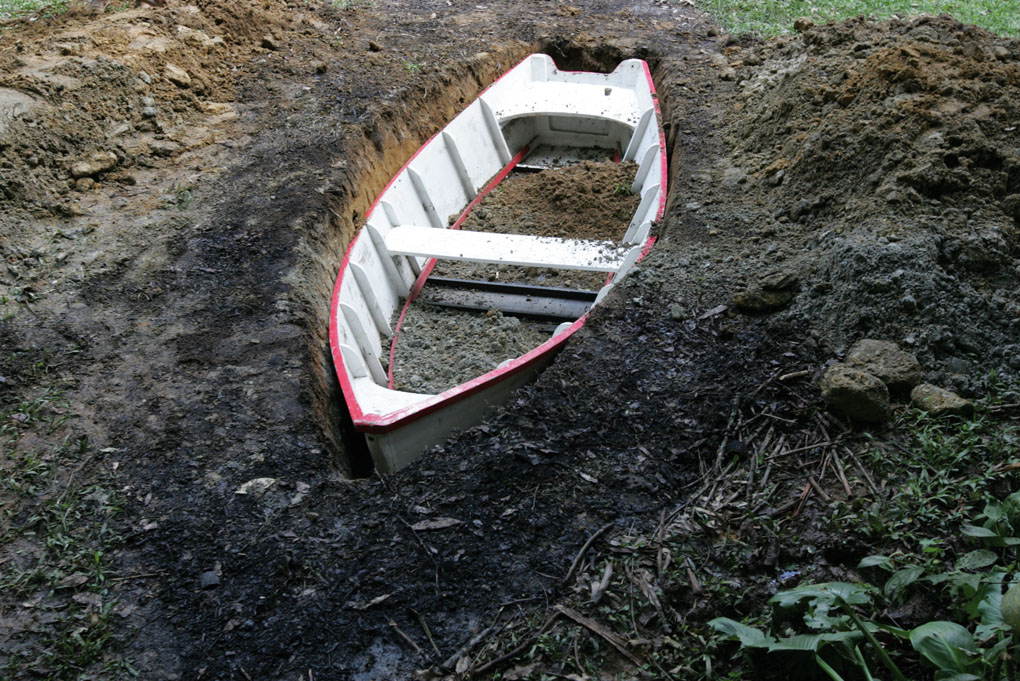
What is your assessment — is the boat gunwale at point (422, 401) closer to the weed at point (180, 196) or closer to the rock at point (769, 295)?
the rock at point (769, 295)

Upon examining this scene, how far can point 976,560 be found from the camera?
2.65 meters

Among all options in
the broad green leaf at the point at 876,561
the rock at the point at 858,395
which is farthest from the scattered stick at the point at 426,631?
the rock at the point at 858,395

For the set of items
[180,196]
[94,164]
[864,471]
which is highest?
[94,164]

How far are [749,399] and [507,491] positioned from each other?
1.34 meters

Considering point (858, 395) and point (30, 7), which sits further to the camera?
point (30, 7)

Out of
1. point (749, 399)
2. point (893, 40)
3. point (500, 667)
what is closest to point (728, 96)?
point (893, 40)

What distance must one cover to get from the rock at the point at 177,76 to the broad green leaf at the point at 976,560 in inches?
267

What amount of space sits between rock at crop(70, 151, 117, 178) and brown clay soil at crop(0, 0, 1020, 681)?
2 centimetres

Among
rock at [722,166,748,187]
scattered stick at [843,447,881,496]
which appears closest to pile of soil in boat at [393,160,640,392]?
rock at [722,166,748,187]

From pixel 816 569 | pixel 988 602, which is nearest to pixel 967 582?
pixel 988 602

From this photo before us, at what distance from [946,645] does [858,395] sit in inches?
54.6

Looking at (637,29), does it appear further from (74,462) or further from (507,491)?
(74,462)

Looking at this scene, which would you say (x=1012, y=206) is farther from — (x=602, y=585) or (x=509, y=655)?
(x=509, y=655)

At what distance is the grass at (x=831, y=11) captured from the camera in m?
8.00
